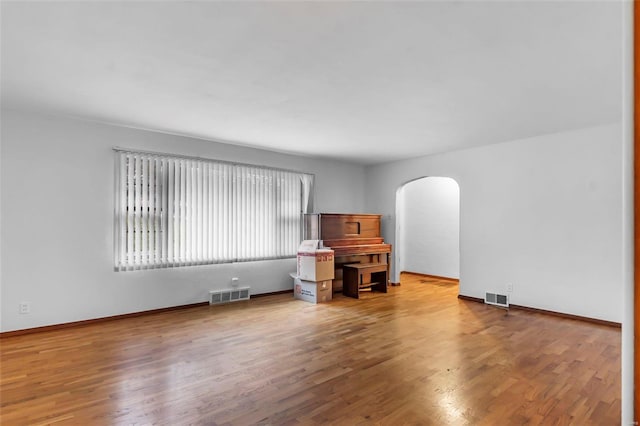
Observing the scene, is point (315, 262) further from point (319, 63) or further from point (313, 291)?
point (319, 63)

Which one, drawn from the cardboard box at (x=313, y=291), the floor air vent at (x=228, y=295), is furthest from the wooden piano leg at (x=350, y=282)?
the floor air vent at (x=228, y=295)

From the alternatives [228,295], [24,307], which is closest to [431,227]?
[228,295]

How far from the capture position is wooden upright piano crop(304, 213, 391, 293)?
6.27m

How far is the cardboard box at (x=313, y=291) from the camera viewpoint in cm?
559

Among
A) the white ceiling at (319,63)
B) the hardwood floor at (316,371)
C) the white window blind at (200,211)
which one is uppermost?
the white ceiling at (319,63)

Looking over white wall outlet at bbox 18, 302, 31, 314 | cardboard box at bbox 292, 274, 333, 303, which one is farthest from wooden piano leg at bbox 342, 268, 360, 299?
white wall outlet at bbox 18, 302, 31, 314

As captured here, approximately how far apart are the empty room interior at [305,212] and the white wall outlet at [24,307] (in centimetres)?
2

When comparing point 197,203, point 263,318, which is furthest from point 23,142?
point 263,318

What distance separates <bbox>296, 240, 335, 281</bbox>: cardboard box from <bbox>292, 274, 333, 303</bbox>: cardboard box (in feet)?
0.30

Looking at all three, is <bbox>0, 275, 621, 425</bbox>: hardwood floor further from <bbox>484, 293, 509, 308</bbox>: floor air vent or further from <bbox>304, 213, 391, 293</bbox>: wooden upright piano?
<bbox>304, 213, 391, 293</bbox>: wooden upright piano

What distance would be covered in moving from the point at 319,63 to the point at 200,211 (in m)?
3.40

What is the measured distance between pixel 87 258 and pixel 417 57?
4.56 meters

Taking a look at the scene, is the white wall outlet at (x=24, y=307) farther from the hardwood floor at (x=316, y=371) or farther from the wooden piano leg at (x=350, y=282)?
the wooden piano leg at (x=350, y=282)

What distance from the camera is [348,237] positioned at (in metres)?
6.57
